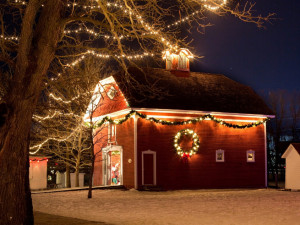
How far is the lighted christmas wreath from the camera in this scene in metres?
27.6

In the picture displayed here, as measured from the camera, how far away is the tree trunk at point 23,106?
9.83 meters

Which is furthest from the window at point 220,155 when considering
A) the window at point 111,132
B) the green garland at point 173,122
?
the window at point 111,132

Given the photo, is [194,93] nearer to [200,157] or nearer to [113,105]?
[200,157]

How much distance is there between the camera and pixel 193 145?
28.1 m

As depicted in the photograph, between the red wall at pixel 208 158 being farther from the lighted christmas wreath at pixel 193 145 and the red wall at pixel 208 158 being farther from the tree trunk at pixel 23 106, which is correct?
the tree trunk at pixel 23 106

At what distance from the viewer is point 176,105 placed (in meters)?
27.9

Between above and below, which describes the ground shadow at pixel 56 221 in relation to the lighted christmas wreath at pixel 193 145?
below

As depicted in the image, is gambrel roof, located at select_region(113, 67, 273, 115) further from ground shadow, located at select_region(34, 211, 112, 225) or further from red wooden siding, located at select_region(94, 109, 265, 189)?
ground shadow, located at select_region(34, 211, 112, 225)

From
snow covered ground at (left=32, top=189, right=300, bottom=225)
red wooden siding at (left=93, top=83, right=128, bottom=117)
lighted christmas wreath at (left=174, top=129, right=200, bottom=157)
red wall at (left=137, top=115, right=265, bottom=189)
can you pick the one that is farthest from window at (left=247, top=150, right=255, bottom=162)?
snow covered ground at (left=32, top=189, right=300, bottom=225)

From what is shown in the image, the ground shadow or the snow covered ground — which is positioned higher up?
the ground shadow

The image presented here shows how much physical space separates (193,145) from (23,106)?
62.2 ft

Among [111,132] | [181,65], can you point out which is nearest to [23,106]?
[111,132]

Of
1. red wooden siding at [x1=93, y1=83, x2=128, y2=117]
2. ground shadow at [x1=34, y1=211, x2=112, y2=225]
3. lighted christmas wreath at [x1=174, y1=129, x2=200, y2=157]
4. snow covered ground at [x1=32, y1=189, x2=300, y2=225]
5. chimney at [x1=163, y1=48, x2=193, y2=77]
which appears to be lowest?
snow covered ground at [x1=32, y1=189, x2=300, y2=225]

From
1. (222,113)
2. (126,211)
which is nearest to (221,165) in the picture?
(222,113)
